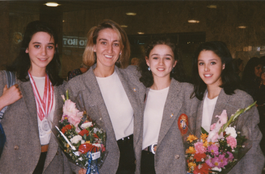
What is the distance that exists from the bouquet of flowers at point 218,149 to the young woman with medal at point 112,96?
26.7 inches

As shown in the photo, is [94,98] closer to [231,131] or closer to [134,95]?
[134,95]

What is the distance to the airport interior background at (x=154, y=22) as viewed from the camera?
5859 millimetres

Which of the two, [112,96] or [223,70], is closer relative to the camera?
[223,70]

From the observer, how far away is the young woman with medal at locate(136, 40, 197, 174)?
201 cm

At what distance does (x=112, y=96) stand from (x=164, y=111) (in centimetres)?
48

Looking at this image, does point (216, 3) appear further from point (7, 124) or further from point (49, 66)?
point (7, 124)

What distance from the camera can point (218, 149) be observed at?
1445mm

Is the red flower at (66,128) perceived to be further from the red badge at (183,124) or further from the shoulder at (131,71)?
the shoulder at (131,71)

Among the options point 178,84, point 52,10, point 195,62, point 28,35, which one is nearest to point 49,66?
point 28,35

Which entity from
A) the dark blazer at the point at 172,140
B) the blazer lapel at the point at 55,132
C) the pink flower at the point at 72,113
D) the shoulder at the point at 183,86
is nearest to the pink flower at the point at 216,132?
the dark blazer at the point at 172,140

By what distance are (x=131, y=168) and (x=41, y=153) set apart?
0.76m

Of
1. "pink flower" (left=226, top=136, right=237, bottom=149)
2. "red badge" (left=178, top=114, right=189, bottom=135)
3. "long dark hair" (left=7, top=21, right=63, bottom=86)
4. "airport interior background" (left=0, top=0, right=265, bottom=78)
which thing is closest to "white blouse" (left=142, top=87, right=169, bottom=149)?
"red badge" (left=178, top=114, right=189, bottom=135)

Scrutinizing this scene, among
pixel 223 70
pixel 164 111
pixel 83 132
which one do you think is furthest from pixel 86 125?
pixel 223 70

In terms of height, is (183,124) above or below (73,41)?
below
